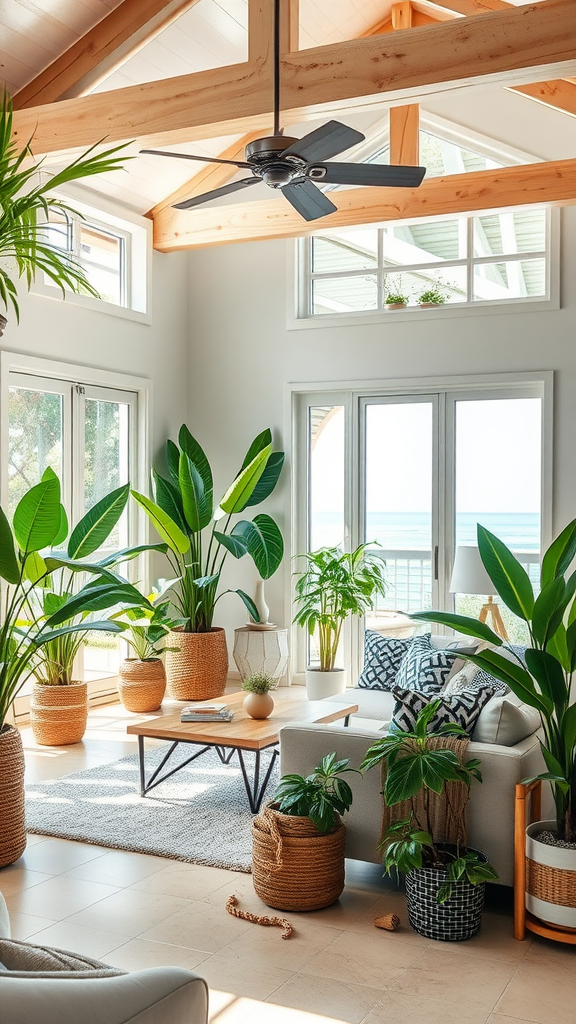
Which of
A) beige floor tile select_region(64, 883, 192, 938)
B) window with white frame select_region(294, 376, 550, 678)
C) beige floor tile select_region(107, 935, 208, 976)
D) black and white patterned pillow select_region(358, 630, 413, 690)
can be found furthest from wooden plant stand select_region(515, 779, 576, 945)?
window with white frame select_region(294, 376, 550, 678)

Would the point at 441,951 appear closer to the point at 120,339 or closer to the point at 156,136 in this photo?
the point at 156,136

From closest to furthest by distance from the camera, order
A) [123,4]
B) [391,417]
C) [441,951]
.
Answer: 1. [441,951]
2. [123,4]
3. [391,417]

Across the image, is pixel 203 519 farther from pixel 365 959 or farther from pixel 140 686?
pixel 365 959

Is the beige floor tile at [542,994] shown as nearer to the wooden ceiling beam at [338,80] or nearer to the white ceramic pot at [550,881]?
the white ceramic pot at [550,881]

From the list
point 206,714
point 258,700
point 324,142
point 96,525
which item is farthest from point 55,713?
point 324,142

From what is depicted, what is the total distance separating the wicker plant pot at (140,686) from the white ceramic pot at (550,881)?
3.75m

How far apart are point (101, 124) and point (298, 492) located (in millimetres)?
3528

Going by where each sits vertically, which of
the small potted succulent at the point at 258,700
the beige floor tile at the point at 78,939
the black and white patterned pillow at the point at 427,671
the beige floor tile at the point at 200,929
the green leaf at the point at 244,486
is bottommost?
the beige floor tile at the point at 200,929

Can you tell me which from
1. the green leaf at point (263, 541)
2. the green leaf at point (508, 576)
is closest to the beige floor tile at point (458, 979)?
the green leaf at point (508, 576)

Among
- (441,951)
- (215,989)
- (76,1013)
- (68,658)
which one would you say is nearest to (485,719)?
(441,951)

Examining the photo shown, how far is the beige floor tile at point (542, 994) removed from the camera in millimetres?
2684

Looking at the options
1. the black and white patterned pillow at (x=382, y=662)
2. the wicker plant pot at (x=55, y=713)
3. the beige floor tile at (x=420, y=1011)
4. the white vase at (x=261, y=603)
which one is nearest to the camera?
the beige floor tile at (x=420, y=1011)

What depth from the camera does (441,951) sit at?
122 inches

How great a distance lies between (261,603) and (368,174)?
4.29 meters
